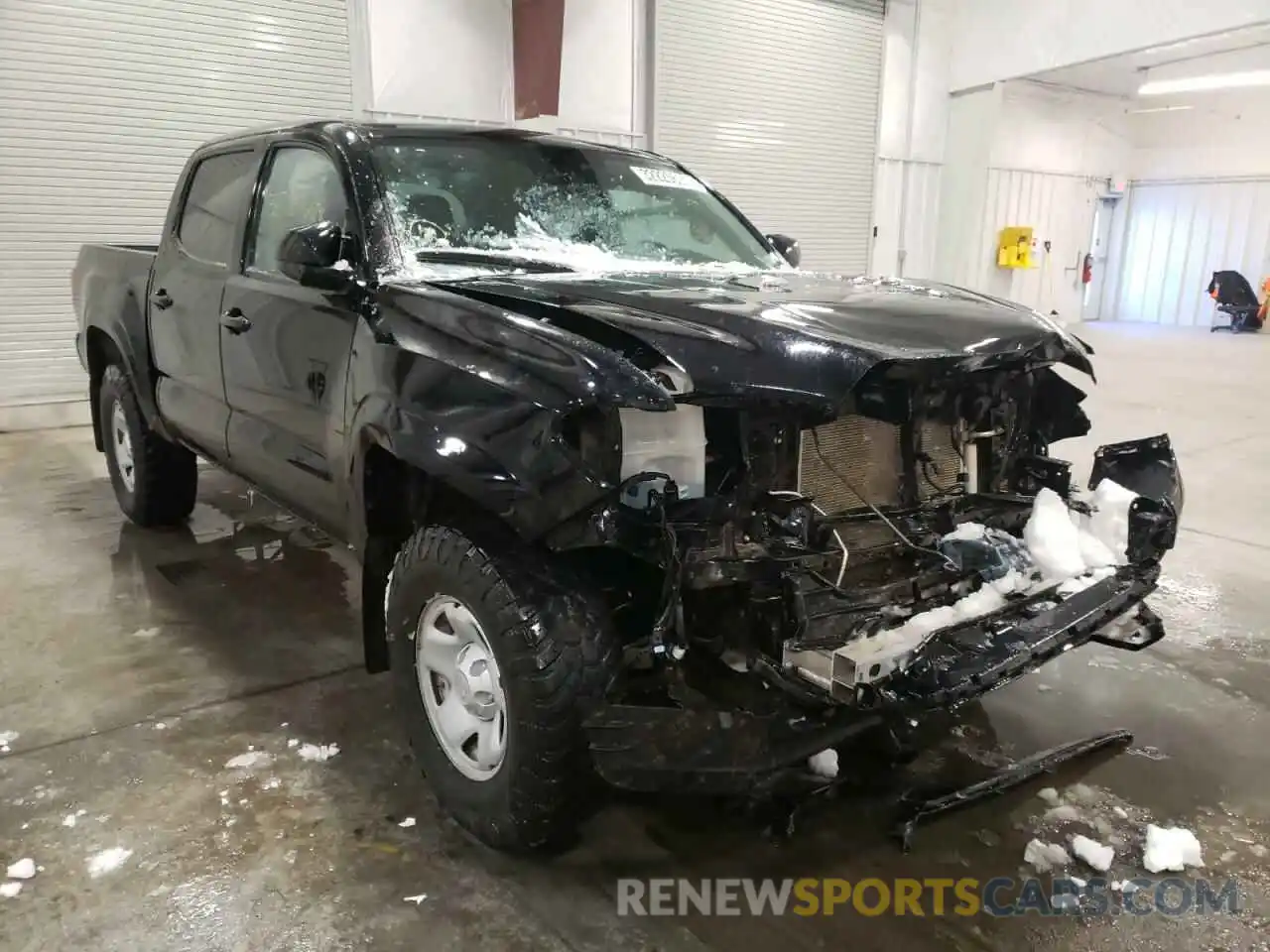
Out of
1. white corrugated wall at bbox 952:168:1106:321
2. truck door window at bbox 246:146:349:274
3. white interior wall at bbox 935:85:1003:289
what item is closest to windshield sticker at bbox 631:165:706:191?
truck door window at bbox 246:146:349:274

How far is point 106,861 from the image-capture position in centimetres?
229

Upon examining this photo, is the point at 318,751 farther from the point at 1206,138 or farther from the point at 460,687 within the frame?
the point at 1206,138

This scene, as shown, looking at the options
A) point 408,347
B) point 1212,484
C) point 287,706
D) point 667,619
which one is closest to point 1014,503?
point 667,619

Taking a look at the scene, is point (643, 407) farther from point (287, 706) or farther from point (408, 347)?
point (287, 706)

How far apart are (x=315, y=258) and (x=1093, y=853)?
251 centimetres

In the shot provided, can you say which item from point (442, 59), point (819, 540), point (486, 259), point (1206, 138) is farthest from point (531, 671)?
point (1206, 138)

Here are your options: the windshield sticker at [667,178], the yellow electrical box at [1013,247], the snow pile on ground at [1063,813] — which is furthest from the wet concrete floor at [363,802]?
the yellow electrical box at [1013,247]

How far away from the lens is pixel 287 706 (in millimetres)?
3061

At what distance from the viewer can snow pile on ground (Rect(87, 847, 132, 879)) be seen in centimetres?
225

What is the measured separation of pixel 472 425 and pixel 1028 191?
14.6 m

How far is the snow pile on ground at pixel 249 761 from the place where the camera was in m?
2.70

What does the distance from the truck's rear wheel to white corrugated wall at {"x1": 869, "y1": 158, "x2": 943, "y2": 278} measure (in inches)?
392

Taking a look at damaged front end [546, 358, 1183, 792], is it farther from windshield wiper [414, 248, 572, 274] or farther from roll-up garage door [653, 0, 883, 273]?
roll-up garage door [653, 0, 883, 273]

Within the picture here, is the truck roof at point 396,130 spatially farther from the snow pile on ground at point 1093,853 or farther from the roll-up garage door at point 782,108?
the roll-up garage door at point 782,108
